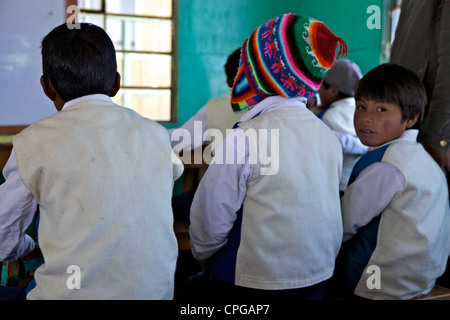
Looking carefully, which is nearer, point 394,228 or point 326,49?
point 326,49

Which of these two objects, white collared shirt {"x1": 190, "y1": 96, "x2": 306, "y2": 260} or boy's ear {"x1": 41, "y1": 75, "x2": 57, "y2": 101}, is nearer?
boy's ear {"x1": 41, "y1": 75, "x2": 57, "y2": 101}

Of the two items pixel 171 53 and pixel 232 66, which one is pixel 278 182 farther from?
pixel 171 53

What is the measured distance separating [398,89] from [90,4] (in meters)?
3.77

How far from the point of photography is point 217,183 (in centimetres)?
131

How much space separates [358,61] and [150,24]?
2.10m

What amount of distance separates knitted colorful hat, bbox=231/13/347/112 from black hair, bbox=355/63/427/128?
0.37 metres

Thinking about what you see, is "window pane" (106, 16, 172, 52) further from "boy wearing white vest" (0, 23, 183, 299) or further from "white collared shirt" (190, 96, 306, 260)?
"boy wearing white vest" (0, 23, 183, 299)

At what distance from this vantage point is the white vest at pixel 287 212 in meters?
1.26

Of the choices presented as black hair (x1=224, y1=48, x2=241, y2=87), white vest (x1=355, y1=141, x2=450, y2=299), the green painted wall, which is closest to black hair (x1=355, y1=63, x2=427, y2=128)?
white vest (x1=355, y1=141, x2=450, y2=299)

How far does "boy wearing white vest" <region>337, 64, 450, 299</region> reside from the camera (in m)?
1.44

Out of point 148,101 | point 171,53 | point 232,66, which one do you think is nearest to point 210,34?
point 171,53

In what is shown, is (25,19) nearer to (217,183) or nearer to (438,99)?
(217,183)
